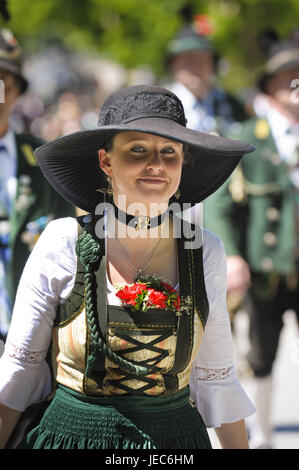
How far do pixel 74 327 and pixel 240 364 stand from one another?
381cm

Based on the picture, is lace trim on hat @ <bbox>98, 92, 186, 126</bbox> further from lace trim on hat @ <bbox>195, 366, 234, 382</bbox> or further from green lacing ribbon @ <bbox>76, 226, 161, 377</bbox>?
lace trim on hat @ <bbox>195, 366, 234, 382</bbox>

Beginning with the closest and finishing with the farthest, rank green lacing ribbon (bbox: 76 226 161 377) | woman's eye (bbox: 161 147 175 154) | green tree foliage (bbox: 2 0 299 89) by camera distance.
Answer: green lacing ribbon (bbox: 76 226 161 377)
woman's eye (bbox: 161 147 175 154)
green tree foliage (bbox: 2 0 299 89)

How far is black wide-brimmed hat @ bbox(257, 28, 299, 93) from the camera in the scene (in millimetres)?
5109

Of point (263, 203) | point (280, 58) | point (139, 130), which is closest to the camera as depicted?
point (139, 130)

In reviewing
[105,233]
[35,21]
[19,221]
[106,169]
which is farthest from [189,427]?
[35,21]

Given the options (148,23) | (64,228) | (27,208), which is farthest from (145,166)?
(148,23)

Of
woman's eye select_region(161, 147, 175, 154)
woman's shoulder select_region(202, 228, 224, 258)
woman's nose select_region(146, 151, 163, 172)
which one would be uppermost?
woman's eye select_region(161, 147, 175, 154)

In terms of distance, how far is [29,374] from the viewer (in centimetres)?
244

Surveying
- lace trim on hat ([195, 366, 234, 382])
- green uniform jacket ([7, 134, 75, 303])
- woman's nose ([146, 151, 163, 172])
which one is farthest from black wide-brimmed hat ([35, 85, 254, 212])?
green uniform jacket ([7, 134, 75, 303])

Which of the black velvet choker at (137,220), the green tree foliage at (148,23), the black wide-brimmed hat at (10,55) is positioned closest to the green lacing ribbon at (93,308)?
the black velvet choker at (137,220)

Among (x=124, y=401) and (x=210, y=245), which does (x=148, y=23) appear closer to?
(x=210, y=245)

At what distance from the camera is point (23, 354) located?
240 cm

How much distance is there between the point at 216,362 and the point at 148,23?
611 inches

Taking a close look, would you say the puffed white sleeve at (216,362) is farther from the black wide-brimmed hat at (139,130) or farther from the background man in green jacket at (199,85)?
the background man in green jacket at (199,85)
